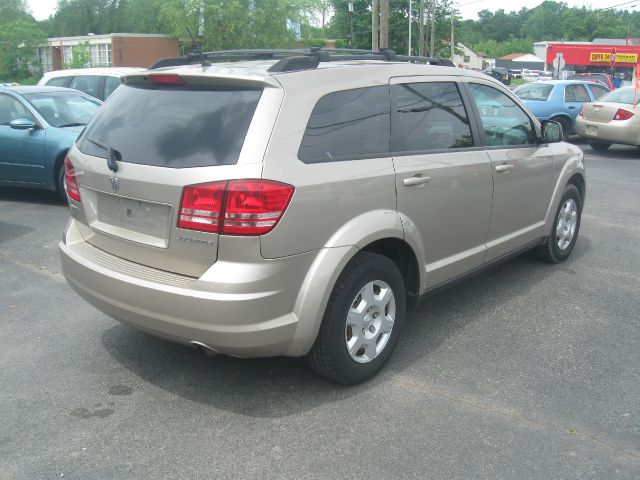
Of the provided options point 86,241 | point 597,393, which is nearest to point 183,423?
point 86,241

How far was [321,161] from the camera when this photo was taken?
348 centimetres

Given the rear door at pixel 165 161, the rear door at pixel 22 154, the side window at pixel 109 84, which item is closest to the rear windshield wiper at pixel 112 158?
the rear door at pixel 165 161

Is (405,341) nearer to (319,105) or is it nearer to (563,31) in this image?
(319,105)

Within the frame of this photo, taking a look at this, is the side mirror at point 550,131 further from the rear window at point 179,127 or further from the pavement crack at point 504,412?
the rear window at point 179,127

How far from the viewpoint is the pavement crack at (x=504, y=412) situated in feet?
10.7

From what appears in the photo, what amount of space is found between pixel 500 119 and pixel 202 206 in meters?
2.85

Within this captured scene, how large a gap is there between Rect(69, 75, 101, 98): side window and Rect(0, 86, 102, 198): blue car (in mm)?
4109

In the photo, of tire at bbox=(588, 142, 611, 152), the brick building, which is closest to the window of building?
the brick building

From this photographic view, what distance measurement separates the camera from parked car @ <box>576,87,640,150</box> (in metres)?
13.9

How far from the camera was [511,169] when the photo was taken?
4.98 meters

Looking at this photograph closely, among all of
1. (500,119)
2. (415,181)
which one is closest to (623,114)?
(500,119)

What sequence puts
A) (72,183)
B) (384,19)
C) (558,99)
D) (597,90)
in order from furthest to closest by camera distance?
(384,19)
(597,90)
(558,99)
(72,183)

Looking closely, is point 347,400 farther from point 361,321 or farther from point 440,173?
point 440,173

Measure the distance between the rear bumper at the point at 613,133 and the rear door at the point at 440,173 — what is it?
1067cm
